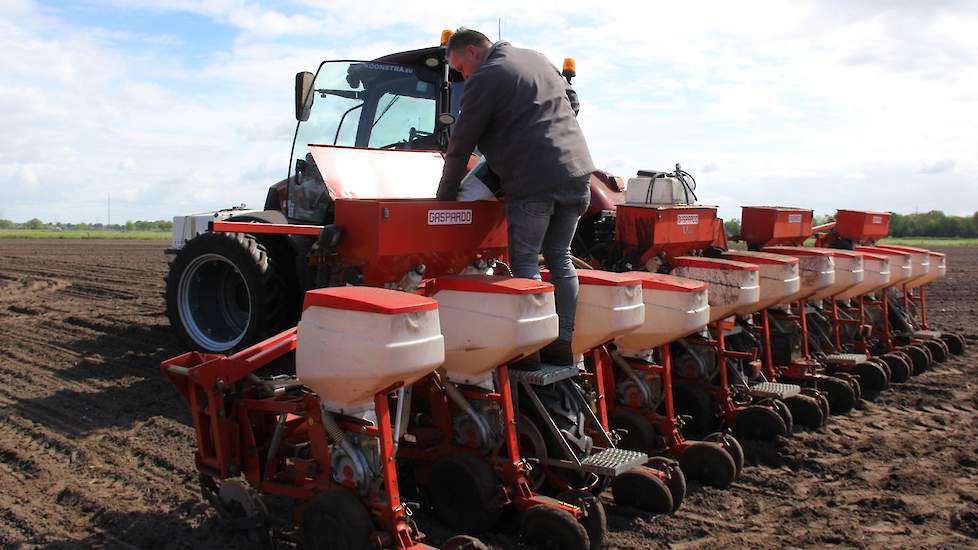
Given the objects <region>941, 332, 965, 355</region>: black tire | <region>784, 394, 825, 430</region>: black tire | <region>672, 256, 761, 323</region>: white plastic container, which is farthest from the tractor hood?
<region>941, 332, 965, 355</region>: black tire

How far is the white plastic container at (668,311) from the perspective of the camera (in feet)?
16.9

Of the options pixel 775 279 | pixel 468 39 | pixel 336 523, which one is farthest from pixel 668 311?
pixel 336 523

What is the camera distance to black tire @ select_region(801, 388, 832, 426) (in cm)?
655

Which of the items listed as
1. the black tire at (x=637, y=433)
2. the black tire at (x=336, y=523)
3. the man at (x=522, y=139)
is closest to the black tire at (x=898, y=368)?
the black tire at (x=637, y=433)

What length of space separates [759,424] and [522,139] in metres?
3.05

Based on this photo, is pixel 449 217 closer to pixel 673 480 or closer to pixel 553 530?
pixel 553 530

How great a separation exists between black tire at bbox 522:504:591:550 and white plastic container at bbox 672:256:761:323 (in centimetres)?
281

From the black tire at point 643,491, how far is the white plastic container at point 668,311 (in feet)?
3.21

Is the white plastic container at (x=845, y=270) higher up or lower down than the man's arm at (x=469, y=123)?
lower down

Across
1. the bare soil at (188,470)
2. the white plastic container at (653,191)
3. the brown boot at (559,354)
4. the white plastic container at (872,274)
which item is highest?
the white plastic container at (653,191)

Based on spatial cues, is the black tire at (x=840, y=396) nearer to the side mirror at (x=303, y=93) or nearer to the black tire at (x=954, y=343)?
the black tire at (x=954, y=343)

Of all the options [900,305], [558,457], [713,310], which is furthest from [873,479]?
[900,305]

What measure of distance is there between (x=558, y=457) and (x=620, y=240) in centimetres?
287

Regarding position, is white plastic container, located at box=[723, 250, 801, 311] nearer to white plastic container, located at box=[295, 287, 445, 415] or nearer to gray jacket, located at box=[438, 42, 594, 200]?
gray jacket, located at box=[438, 42, 594, 200]
